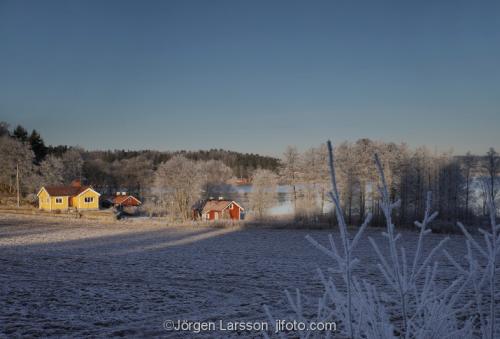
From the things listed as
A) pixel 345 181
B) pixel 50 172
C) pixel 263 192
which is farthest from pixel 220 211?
pixel 50 172

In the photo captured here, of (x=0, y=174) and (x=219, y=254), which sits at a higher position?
(x=0, y=174)

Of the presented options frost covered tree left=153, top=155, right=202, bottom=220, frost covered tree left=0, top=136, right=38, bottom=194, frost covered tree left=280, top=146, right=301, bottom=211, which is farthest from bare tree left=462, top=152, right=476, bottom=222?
frost covered tree left=0, top=136, right=38, bottom=194

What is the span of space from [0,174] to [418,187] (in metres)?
64.0

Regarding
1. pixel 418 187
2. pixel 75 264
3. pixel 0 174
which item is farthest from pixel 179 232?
pixel 0 174

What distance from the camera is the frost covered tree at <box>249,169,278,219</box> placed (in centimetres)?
5866

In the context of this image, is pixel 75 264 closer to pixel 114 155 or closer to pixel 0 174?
pixel 0 174

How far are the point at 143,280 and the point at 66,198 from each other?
157ft

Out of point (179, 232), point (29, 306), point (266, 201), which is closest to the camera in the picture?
point (29, 306)

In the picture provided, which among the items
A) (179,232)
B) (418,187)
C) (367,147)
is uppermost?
(367,147)

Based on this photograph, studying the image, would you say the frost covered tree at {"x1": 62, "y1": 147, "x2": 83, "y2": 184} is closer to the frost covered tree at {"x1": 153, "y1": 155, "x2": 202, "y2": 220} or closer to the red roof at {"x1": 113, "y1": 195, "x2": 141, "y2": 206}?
the red roof at {"x1": 113, "y1": 195, "x2": 141, "y2": 206}

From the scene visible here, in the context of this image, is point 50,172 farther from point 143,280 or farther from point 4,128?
point 143,280

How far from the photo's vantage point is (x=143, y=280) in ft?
Answer: 47.9

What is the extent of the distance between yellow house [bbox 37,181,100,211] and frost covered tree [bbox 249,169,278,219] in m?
24.2

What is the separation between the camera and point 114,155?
436 feet
